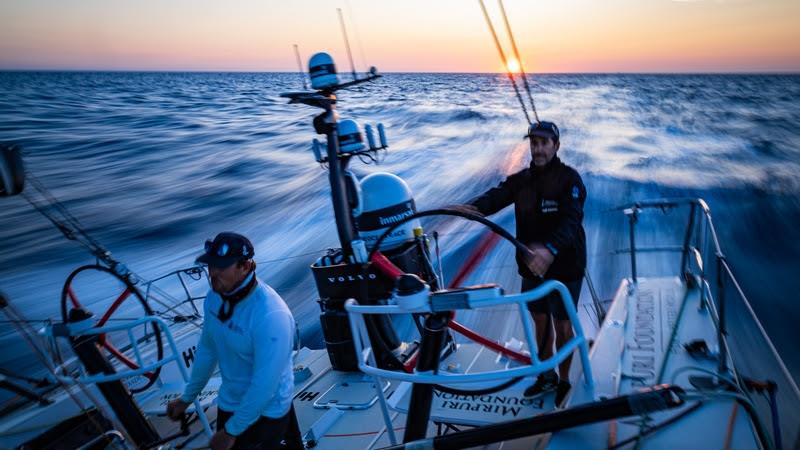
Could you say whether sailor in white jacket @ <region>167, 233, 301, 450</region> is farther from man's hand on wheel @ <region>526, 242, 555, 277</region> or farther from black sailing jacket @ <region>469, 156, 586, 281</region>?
black sailing jacket @ <region>469, 156, 586, 281</region>

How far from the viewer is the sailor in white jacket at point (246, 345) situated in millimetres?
1907

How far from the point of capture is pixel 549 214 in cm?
254

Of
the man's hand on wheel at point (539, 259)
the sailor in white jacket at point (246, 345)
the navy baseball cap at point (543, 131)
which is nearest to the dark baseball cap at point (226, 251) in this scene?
the sailor in white jacket at point (246, 345)

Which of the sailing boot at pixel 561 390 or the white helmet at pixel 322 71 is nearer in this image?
the sailing boot at pixel 561 390

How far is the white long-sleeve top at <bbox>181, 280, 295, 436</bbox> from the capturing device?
1904mm

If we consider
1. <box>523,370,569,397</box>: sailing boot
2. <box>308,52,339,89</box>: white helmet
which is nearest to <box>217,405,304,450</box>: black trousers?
<box>523,370,569,397</box>: sailing boot

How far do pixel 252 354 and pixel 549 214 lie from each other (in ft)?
5.46

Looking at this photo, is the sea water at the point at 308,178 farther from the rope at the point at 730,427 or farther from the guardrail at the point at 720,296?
the rope at the point at 730,427

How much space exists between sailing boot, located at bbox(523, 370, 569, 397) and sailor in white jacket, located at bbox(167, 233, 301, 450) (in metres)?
1.42

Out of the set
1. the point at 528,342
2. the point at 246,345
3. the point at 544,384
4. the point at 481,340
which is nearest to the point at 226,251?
the point at 246,345

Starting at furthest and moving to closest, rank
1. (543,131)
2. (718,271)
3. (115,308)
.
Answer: (115,308) → (543,131) → (718,271)

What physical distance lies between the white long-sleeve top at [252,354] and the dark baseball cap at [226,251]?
16 cm

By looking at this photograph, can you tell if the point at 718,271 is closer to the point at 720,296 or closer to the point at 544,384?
the point at 720,296

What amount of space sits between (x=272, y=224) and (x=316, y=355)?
6.41m
